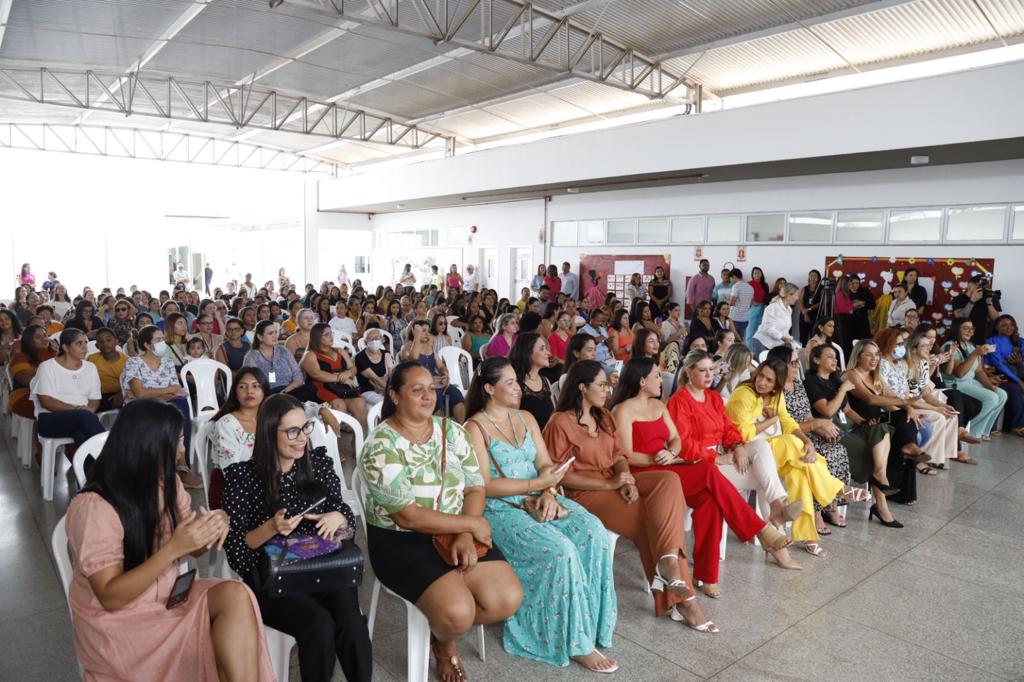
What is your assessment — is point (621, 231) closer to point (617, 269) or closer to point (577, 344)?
point (617, 269)

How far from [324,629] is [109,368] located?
13.4ft

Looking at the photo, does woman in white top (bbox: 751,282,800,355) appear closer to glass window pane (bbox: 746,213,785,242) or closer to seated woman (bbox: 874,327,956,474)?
seated woman (bbox: 874,327,956,474)

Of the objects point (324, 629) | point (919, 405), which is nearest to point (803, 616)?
point (324, 629)

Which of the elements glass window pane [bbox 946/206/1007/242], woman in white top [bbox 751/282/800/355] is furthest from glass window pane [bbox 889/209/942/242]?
woman in white top [bbox 751/282/800/355]

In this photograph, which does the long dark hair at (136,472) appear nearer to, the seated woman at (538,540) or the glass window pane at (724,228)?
the seated woman at (538,540)

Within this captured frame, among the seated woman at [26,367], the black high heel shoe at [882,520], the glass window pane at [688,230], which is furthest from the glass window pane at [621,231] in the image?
the seated woman at [26,367]

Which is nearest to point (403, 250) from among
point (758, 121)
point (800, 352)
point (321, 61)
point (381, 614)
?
point (321, 61)

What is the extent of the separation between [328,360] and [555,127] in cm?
1101

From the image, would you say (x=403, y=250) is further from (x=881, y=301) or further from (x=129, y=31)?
(x=881, y=301)

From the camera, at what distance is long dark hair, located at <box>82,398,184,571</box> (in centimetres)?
203

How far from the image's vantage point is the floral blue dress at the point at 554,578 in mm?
2770

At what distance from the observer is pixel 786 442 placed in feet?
13.7

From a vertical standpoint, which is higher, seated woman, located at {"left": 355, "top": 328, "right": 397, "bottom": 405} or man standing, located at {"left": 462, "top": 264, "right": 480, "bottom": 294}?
man standing, located at {"left": 462, "top": 264, "right": 480, "bottom": 294}

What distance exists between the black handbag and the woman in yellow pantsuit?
2.67 m
